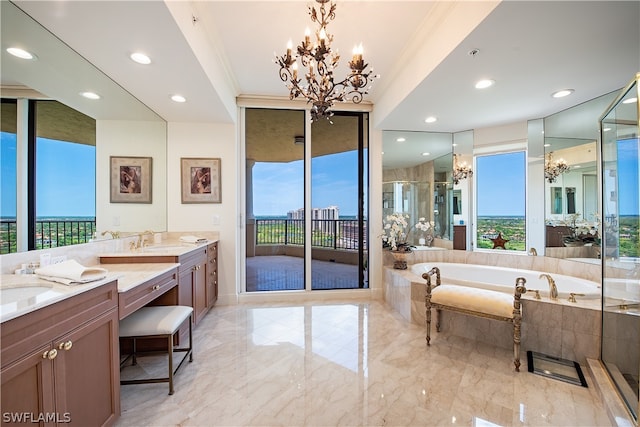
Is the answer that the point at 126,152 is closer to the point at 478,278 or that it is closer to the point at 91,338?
the point at 91,338

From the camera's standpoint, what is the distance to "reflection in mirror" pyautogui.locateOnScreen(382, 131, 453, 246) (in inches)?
165

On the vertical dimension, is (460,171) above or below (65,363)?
above

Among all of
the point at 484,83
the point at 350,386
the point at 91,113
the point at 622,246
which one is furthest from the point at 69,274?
the point at 622,246

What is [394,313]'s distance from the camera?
346cm

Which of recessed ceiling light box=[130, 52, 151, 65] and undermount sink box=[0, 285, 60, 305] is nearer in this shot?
undermount sink box=[0, 285, 60, 305]

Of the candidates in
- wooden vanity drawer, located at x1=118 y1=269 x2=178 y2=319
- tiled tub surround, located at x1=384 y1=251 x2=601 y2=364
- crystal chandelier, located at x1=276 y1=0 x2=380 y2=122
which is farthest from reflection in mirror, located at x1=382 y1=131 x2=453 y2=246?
wooden vanity drawer, located at x1=118 y1=269 x2=178 y2=319

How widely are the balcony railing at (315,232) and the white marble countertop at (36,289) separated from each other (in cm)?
231

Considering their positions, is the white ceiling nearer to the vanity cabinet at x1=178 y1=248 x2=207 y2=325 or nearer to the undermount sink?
the undermount sink

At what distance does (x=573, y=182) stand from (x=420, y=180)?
5.89 ft

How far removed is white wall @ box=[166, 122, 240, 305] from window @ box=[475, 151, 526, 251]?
12.0ft

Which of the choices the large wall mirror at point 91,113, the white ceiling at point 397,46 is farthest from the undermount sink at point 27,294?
the white ceiling at point 397,46

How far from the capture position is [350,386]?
79.0 inches

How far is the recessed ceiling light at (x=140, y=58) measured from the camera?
6.69 feet

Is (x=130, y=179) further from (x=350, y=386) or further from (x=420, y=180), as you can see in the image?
(x=420, y=180)
